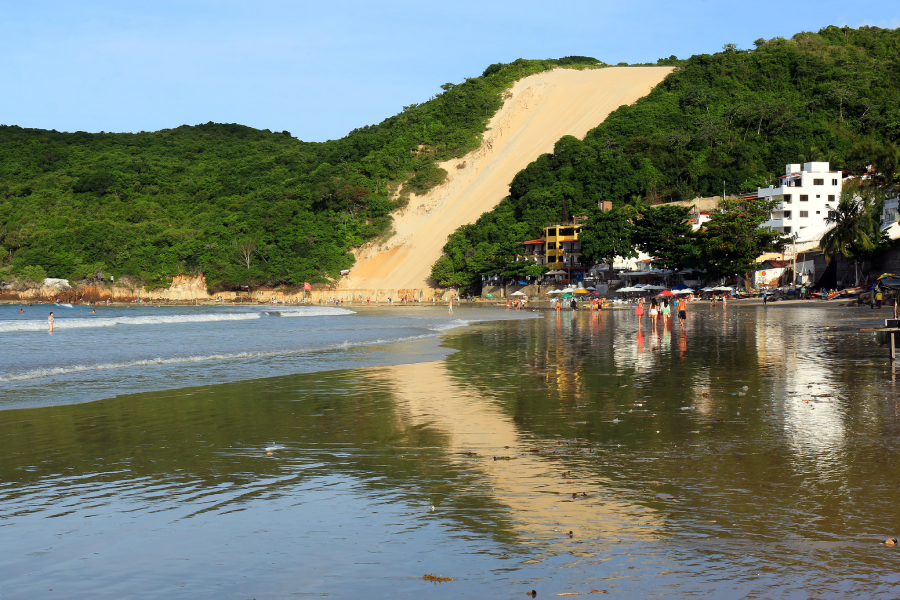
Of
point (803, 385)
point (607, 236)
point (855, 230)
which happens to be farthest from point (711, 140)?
point (803, 385)

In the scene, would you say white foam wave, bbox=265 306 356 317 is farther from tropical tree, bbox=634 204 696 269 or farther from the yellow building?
the yellow building

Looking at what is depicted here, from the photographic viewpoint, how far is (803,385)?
1591cm

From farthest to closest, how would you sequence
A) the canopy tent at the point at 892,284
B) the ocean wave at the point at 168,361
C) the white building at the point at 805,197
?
the white building at the point at 805,197 → the canopy tent at the point at 892,284 → the ocean wave at the point at 168,361

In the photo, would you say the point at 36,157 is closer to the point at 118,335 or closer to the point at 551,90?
the point at 551,90

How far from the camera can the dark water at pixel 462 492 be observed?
5781 millimetres

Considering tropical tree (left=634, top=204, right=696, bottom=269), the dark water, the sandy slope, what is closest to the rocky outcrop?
the sandy slope

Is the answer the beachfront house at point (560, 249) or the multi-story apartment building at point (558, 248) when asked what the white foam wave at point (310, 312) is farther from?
the multi-story apartment building at point (558, 248)

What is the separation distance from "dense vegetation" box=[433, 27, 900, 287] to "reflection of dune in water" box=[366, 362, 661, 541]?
8636cm

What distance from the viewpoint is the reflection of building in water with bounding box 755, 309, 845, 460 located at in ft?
34.3

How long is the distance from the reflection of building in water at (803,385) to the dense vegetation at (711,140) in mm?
72107

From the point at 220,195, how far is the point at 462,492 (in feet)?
517

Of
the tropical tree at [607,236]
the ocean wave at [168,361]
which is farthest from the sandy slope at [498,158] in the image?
the ocean wave at [168,361]

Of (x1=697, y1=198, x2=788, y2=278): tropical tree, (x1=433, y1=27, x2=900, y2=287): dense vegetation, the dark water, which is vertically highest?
(x1=433, y1=27, x2=900, y2=287): dense vegetation

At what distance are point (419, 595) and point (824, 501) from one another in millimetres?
4427
